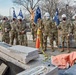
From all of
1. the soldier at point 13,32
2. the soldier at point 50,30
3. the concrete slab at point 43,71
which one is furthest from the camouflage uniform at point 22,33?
the concrete slab at point 43,71

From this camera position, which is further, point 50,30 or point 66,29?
point 50,30

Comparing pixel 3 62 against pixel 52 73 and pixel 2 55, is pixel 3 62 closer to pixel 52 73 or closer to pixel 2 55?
pixel 2 55

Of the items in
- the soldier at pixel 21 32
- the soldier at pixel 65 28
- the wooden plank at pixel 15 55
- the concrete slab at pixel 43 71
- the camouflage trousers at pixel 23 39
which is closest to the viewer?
the concrete slab at pixel 43 71

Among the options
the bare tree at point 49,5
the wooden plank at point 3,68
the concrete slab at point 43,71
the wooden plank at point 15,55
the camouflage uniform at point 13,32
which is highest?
the bare tree at point 49,5

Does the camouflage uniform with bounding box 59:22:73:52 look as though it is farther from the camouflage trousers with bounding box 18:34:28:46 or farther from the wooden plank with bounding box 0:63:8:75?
the wooden plank with bounding box 0:63:8:75

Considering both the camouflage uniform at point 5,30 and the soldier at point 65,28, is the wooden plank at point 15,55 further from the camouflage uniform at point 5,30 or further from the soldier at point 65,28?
the camouflage uniform at point 5,30

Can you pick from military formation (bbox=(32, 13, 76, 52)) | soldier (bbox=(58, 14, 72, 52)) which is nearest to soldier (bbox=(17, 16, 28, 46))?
military formation (bbox=(32, 13, 76, 52))

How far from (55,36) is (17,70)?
22.8ft

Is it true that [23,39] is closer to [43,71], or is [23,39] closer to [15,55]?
[15,55]

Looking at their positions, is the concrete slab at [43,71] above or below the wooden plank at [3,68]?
above

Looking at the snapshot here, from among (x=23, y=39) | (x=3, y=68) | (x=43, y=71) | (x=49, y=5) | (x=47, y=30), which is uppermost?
(x=49, y=5)

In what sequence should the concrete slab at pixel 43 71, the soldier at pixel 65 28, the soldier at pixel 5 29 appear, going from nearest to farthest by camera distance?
the concrete slab at pixel 43 71, the soldier at pixel 65 28, the soldier at pixel 5 29

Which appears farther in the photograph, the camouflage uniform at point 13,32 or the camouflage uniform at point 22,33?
the camouflage uniform at point 13,32

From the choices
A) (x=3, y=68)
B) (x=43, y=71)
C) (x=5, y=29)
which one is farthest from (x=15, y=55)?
(x=5, y=29)
